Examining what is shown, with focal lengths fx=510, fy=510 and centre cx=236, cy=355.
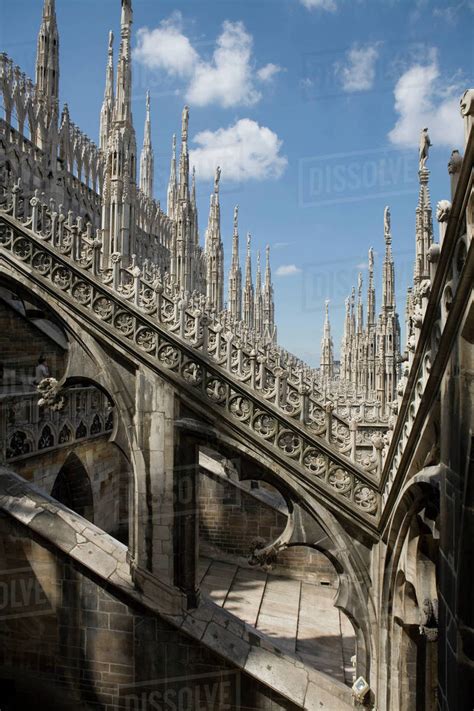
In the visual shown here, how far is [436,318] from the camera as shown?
411 cm

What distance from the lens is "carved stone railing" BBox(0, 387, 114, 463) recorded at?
8.65m

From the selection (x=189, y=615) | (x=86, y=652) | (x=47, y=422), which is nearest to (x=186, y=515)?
(x=189, y=615)

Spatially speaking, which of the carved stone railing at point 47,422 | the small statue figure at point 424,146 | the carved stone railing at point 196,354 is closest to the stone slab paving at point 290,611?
the carved stone railing at point 196,354

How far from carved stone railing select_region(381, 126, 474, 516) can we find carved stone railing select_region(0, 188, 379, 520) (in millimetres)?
800

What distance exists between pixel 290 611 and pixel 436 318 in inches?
371

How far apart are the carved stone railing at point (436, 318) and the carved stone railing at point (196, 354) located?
80cm

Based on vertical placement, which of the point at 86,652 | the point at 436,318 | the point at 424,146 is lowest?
the point at 86,652

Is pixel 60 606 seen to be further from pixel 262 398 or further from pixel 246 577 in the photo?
pixel 246 577

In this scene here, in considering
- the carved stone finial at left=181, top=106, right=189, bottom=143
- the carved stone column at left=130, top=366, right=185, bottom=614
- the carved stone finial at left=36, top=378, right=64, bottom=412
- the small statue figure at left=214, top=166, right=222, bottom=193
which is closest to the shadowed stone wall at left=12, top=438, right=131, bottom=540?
the carved stone finial at left=36, top=378, right=64, bottom=412

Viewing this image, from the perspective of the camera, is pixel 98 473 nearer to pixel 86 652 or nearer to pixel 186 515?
pixel 86 652

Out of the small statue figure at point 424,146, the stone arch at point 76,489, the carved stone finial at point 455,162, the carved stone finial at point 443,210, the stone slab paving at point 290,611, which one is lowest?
the stone slab paving at point 290,611

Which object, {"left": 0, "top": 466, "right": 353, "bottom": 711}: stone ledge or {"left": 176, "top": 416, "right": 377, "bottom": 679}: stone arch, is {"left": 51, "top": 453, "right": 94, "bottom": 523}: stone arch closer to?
{"left": 0, "top": 466, "right": 353, "bottom": 711}: stone ledge

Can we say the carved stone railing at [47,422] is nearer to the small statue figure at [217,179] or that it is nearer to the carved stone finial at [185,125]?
the carved stone finial at [185,125]

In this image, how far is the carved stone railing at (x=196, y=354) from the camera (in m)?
6.13
